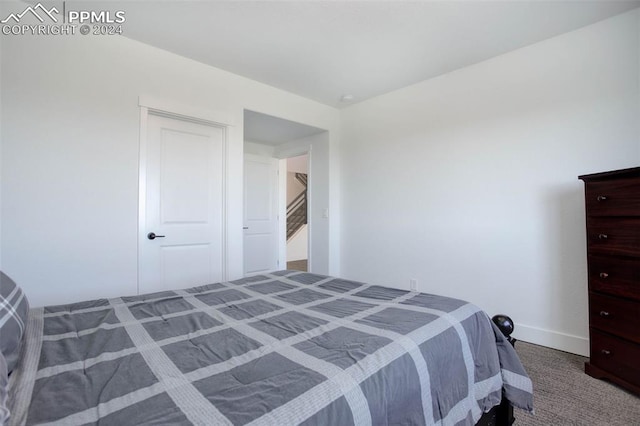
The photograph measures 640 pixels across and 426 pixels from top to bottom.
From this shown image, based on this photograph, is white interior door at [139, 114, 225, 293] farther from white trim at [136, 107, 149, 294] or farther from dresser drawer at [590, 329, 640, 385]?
dresser drawer at [590, 329, 640, 385]

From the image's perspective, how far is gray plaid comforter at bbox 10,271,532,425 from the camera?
69 centimetres

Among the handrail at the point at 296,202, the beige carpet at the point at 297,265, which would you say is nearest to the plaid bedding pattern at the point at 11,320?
the beige carpet at the point at 297,265

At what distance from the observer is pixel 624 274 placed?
5.90ft

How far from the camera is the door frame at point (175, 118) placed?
99.1 inches

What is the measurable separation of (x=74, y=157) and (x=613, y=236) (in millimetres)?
3782

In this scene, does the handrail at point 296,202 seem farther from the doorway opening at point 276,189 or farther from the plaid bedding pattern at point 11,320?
the plaid bedding pattern at point 11,320

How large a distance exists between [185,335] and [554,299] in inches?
109

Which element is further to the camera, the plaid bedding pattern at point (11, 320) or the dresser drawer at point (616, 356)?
the dresser drawer at point (616, 356)

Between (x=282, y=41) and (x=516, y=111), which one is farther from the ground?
(x=282, y=41)

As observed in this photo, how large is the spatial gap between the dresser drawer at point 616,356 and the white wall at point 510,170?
0.38 m

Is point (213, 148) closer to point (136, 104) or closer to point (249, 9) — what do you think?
point (136, 104)

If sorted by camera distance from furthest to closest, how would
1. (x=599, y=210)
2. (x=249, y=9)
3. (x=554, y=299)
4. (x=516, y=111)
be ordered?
(x=516, y=111) → (x=554, y=299) → (x=249, y=9) → (x=599, y=210)

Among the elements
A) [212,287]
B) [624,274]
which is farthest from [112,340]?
[624,274]

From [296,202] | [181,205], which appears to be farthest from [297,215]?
[181,205]
